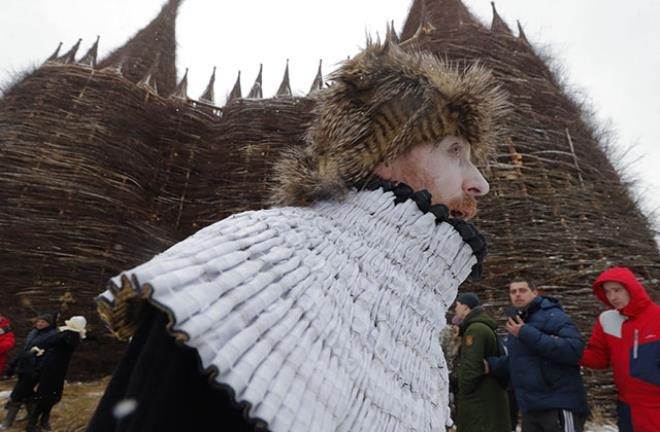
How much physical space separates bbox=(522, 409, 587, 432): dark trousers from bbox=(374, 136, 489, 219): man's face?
2.07 m

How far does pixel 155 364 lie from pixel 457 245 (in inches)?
34.1

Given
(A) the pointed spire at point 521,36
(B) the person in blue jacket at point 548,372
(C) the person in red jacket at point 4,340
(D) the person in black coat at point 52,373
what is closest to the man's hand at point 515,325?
(B) the person in blue jacket at point 548,372

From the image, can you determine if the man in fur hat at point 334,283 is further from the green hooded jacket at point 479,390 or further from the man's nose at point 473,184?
the green hooded jacket at point 479,390

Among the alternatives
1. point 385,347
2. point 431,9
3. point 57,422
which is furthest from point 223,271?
point 431,9

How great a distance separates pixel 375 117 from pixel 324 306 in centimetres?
76

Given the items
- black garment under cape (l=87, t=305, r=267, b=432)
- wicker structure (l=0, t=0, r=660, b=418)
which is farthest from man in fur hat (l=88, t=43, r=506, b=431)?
wicker structure (l=0, t=0, r=660, b=418)

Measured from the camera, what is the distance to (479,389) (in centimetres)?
338

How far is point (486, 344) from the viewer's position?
345 centimetres

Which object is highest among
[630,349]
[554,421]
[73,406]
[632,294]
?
[632,294]

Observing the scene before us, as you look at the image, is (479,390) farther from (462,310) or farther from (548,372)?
(462,310)

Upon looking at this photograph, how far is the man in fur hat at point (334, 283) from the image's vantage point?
558mm

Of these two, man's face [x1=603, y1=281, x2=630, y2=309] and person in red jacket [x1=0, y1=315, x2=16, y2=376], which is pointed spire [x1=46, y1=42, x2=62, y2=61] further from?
man's face [x1=603, y1=281, x2=630, y2=309]

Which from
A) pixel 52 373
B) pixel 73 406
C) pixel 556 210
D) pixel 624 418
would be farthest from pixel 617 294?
pixel 73 406

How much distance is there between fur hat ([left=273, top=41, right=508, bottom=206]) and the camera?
1.33 metres
